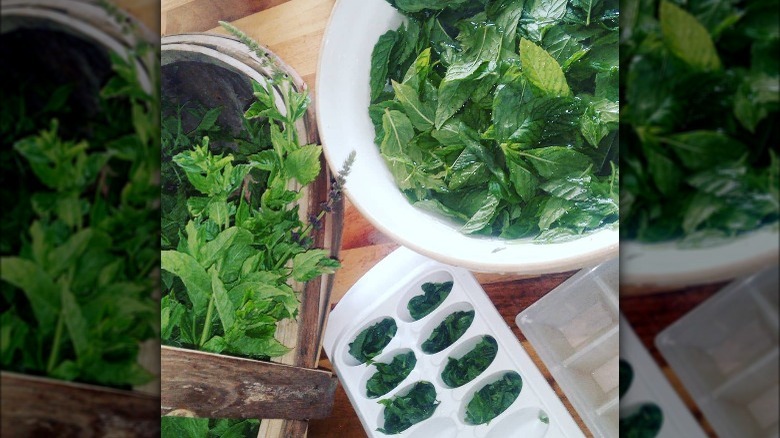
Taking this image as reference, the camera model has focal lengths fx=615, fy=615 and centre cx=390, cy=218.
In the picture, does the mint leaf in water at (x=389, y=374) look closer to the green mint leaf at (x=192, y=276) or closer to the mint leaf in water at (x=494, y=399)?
the mint leaf in water at (x=494, y=399)

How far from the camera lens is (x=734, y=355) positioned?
28cm

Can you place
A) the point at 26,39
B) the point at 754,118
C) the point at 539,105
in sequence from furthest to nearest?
the point at 539,105 < the point at 26,39 < the point at 754,118

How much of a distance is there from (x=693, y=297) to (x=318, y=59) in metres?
0.53

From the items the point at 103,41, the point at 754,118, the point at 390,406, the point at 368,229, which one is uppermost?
the point at 754,118

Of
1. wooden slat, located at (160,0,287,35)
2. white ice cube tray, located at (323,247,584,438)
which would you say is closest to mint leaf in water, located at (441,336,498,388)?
white ice cube tray, located at (323,247,584,438)

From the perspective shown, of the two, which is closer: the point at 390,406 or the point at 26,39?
the point at 26,39

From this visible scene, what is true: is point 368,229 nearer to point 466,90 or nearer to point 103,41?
point 466,90

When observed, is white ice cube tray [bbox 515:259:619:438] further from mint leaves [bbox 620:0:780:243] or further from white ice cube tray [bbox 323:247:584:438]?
mint leaves [bbox 620:0:780:243]

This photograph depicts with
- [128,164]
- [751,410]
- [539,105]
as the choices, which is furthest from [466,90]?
[751,410]

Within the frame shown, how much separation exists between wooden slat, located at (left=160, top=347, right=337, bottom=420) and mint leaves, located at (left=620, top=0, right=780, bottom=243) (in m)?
0.52

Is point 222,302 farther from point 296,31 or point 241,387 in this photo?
point 296,31

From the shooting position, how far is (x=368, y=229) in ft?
2.38

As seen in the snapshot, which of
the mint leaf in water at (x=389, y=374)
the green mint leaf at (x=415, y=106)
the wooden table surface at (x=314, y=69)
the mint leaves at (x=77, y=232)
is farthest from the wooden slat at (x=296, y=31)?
the mint leaf in water at (x=389, y=374)

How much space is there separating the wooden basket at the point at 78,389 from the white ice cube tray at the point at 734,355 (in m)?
0.46
